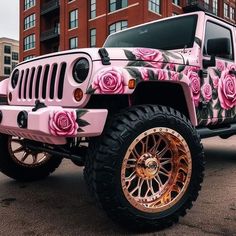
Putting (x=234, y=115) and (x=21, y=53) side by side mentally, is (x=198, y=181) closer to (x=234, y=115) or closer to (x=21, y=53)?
(x=234, y=115)

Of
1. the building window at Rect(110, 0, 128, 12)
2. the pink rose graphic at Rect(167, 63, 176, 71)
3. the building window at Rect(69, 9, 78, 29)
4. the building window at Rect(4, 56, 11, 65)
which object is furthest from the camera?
the building window at Rect(4, 56, 11, 65)

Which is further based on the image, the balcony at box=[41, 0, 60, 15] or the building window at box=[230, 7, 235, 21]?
the building window at box=[230, 7, 235, 21]

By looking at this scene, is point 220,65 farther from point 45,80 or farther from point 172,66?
point 45,80

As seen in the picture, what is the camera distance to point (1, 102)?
4031mm

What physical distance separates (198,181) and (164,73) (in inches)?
39.6

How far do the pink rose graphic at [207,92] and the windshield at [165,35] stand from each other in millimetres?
492

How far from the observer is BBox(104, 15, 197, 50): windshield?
13.9 feet

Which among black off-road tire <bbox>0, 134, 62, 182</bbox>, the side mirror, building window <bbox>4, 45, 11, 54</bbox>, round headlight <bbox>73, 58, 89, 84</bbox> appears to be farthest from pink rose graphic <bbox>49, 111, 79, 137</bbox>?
building window <bbox>4, 45, 11, 54</bbox>

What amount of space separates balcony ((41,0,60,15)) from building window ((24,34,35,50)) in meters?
3.83

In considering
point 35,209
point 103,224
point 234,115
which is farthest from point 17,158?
point 234,115

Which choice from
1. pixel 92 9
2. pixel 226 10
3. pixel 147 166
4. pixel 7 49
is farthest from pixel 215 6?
pixel 7 49

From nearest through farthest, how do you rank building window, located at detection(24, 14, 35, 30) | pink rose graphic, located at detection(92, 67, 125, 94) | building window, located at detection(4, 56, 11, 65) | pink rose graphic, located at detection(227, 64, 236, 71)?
pink rose graphic, located at detection(92, 67, 125, 94)
pink rose graphic, located at detection(227, 64, 236, 71)
building window, located at detection(24, 14, 35, 30)
building window, located at detection(4, 56, 11, 65)

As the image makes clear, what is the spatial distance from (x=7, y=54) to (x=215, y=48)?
86.6 m

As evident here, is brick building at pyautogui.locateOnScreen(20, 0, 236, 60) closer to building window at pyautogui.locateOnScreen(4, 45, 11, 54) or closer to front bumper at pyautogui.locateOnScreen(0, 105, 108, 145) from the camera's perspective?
front bumper at pyautogui.locateOnScreen(0, 105, 108, 145)
